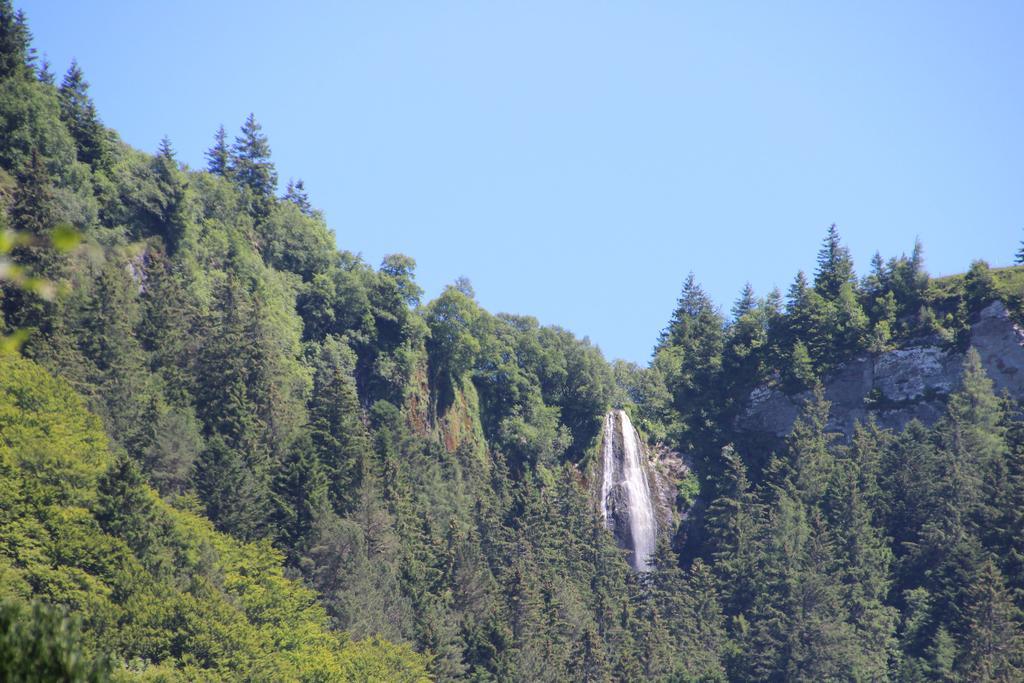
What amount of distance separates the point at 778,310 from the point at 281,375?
51576mm

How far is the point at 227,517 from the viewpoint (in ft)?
220

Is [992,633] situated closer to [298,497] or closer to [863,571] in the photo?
[863,571]

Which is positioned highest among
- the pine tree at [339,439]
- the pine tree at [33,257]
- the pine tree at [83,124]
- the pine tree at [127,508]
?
the pine tree at [83,124]

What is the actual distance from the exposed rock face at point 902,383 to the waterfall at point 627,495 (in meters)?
9.93

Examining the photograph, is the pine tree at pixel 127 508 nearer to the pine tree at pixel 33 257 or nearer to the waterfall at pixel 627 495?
the pine tree at pixel 33 257

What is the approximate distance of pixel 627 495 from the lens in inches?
4168

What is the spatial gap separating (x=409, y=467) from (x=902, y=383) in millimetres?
44435

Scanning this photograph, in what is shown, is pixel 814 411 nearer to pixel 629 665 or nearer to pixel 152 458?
pixel 629 665

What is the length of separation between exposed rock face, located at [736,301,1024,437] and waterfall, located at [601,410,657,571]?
9.93 m

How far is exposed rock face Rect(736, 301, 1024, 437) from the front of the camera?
3947 inches

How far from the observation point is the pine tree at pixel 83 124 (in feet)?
274

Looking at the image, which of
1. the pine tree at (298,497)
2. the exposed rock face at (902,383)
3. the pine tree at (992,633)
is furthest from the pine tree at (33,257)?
the exposed rock face at (902,383)

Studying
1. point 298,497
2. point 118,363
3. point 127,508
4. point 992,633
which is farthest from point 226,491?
point 992,633

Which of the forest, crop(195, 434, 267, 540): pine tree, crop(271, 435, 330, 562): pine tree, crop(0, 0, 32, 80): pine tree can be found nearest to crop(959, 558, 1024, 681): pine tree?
the forest
